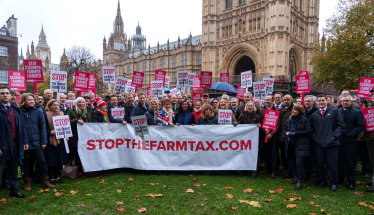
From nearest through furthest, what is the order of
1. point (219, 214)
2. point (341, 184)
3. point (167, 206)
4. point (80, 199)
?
point (219, 214) → point (167, 206) → point (80, 199) → point (341, 184)

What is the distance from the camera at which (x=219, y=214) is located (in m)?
4.21

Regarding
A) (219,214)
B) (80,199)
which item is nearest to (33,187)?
(80,199)

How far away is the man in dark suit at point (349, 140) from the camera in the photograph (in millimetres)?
5688

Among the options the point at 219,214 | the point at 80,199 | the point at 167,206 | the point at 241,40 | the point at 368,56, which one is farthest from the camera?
the point at 241,40

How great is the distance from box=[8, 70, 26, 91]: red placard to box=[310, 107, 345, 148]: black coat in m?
10.2

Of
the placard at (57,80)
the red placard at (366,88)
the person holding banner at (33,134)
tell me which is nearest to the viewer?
the person holding banner at (33,134)

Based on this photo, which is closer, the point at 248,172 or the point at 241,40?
the point at 248,172

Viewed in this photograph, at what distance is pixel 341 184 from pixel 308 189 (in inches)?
44.5

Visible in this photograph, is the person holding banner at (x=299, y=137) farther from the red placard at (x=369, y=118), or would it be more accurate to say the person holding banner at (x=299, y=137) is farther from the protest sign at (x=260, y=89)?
the protest sign at (x=260, y=89)

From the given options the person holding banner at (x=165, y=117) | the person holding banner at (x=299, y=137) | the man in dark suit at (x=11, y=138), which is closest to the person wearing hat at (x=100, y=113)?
the person holding banner at (x=165, y=117)

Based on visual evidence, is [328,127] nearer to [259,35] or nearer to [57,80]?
[57,80]

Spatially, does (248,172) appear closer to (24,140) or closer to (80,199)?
(80,199)

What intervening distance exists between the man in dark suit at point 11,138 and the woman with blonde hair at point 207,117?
14.0ft

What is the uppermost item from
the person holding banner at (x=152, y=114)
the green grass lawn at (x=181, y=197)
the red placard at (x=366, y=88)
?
the red placard at (x=366, y=88)
